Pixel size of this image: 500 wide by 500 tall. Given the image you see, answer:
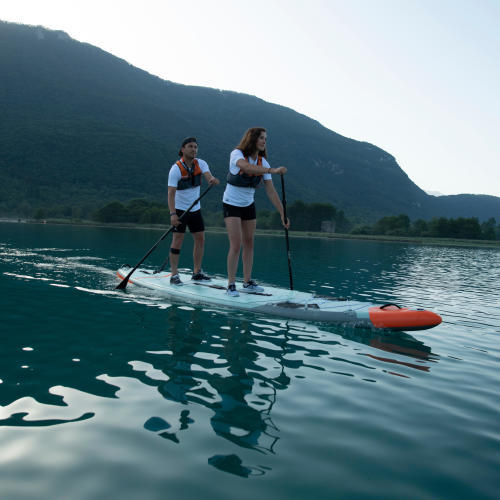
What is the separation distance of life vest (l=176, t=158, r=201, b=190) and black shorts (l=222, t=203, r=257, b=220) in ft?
5.03

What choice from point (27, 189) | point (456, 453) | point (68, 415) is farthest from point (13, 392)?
point (27, 189)

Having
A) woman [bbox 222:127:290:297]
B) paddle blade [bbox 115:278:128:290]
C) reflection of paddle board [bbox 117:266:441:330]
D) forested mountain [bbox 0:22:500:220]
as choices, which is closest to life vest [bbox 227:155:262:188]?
woman [bbox 222:127:290:297]

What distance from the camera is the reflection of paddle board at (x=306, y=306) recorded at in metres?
6.88

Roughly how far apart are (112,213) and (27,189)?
2693 cm

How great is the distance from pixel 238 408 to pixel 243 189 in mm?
5320

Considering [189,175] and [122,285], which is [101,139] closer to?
[122,285]

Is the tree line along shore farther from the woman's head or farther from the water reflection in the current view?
the water reflection

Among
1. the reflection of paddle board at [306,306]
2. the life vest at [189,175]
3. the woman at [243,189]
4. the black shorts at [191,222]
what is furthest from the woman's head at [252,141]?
the reflection of paddle board at [306,306]

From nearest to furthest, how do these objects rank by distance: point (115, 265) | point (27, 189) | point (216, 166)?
point (115, 265) < point (27, 189) < point (216, 166)

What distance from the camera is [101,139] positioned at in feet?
372

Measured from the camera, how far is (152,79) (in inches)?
7776

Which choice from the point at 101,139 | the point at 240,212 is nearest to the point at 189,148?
the point at 240,212

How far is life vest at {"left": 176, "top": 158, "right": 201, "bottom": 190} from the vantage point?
9429mm

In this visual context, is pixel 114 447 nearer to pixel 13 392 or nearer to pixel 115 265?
pixel 13 392
